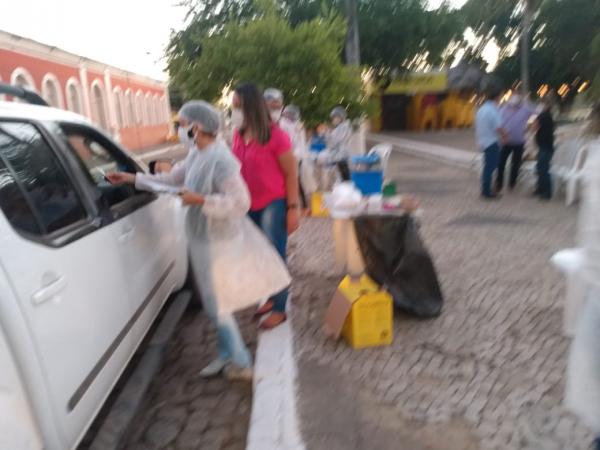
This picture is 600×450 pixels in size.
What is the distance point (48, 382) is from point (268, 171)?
7.12ft

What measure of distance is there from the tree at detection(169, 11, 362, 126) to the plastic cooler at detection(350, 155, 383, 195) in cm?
418

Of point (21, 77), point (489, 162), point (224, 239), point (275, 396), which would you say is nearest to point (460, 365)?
point (275, 396)

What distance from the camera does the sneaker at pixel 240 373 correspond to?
363 cm

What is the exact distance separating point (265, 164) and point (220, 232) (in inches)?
31.2

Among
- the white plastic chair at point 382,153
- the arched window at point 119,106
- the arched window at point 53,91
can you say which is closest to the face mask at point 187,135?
the white plastic chair at point 382,153

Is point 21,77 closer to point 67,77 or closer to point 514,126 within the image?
point 67,77

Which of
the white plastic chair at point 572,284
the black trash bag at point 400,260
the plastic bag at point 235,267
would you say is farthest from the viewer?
the black trash bag at point 400,260

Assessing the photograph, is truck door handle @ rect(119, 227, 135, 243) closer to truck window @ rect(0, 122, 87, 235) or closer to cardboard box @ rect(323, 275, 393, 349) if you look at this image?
truck window @ rect(0, 122, 87, 235)

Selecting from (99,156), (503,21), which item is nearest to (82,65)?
(503,21)

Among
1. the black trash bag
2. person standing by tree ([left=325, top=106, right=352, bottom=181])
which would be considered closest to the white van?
the black trash bag

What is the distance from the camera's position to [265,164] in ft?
12.7

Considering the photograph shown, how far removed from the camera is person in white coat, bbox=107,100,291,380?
3.16 m

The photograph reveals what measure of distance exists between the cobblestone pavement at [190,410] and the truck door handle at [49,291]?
4.22 feet

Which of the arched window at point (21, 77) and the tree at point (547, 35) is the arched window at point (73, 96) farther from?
the tree at point (547, 35)
